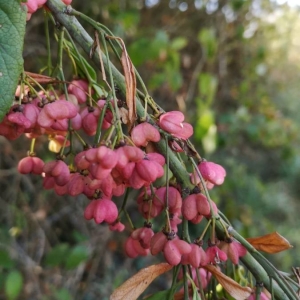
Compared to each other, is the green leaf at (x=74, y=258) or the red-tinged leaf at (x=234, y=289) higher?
the red-tinged leaf at (x=234, y=289)

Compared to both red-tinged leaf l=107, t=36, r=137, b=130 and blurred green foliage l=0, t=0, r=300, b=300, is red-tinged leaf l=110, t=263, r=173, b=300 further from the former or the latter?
blurred green foliage l=0, t=0, r=300, b=300

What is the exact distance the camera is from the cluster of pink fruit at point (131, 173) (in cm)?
46

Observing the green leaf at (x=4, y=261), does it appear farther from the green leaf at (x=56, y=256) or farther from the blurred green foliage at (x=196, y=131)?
the green leaf at (x=56, y=256)

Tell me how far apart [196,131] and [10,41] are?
1738 millimetres

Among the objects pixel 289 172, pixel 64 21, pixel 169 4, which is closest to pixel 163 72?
pixel 169 4

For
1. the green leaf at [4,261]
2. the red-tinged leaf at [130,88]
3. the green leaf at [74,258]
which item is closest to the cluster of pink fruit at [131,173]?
the red-tinged leaf at [130,88]

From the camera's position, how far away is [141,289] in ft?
1.77

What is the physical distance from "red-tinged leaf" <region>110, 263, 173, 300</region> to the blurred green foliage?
3.61 feet

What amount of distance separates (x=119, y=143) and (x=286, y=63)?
3882 mm

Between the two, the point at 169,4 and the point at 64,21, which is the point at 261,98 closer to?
the point at 169,4

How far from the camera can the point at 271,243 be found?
0.59 m

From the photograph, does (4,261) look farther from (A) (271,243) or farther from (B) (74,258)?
(A) (271,243)

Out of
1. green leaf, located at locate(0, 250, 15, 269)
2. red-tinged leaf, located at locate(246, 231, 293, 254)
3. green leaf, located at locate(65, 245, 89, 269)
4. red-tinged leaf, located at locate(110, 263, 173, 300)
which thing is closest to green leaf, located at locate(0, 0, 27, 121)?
red-tinged leaf, located at locate(110, 263, 173, 300)

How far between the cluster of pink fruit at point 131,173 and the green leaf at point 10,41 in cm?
5
